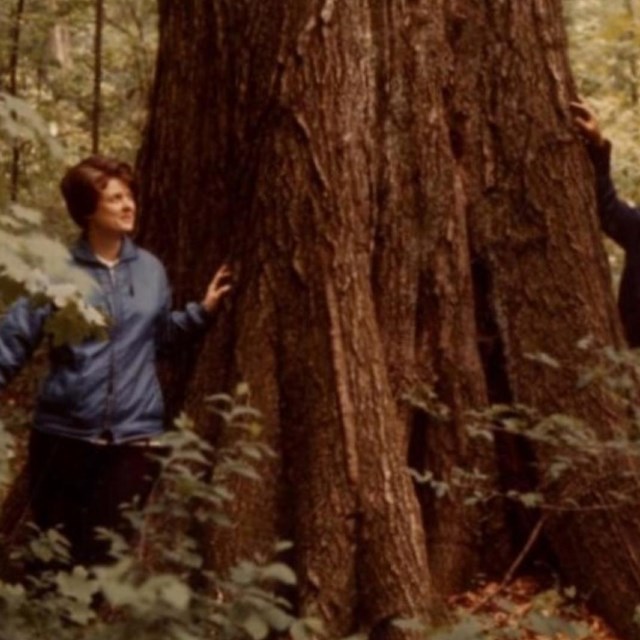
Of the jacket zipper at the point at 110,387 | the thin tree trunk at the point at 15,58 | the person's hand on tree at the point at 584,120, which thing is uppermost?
the thin tree trunk at the point at 15,58

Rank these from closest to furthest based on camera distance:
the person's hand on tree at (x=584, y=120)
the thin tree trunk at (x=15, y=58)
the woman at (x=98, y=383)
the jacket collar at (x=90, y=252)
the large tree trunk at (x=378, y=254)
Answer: the large tree trunk at (x=378, y=254)
the woman at (x=98, y=383)
the jacket collar at (x=90, y=252)
the person's hand on tree at (x=584, y=120)
the thin tree trunk at (x=15, y=58)

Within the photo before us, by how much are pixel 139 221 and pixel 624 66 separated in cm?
1071

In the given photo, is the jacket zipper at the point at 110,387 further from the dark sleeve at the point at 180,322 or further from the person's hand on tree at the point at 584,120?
the person's hand on tree at the point at 584,120

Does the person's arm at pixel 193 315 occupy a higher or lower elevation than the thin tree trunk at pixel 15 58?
lower

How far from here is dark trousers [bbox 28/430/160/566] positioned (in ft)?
16.3

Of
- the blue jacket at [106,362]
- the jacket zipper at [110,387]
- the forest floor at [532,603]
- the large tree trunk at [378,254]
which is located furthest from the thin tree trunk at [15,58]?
the forest floor at [532,603]

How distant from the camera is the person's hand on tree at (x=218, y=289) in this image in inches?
205

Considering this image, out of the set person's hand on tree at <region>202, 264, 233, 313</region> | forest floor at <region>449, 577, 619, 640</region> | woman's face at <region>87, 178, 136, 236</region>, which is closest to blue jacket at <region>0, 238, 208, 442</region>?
woman's face at <region>87, 178, 136, 236</region>

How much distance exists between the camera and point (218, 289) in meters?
5.20

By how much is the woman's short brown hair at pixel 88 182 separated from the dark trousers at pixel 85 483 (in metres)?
0.90

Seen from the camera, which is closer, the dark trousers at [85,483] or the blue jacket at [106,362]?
the blue jacket at [106,362]

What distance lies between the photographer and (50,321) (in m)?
3.26

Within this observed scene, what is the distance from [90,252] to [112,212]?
0.18m

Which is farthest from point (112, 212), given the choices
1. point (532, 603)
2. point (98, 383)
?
point (532, 603)
